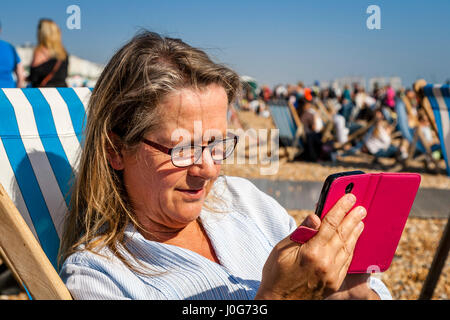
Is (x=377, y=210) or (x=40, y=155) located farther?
(x=40, y=155)

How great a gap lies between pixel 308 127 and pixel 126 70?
285 inches

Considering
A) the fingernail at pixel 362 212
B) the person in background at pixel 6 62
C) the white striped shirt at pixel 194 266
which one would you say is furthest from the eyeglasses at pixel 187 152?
the person in background at pixel 6 62

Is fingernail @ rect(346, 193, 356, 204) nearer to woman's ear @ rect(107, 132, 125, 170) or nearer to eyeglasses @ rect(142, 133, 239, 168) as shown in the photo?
eyeglasses @ rect(142, 133, 239, 168)

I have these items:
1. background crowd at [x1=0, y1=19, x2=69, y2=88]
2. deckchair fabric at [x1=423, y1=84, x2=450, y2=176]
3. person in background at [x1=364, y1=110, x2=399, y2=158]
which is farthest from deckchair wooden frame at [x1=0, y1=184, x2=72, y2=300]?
person in background at [x1=364, y1=110, x2=399, y2=158]

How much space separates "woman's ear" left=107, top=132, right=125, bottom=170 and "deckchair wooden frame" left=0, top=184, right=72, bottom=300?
→ 0.36 meters

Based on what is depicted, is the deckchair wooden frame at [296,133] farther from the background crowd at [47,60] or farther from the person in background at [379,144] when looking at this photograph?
the background crowd at [47,60]

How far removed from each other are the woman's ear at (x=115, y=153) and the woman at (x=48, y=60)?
141 inches

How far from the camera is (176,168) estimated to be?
130 centimetres

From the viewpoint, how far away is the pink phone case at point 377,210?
1.04 metres

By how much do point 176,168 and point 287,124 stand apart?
7095 millimetres

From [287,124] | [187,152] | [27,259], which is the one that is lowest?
[287,124]

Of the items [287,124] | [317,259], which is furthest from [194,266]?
[287,124]

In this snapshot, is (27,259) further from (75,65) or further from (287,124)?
(75,65)
